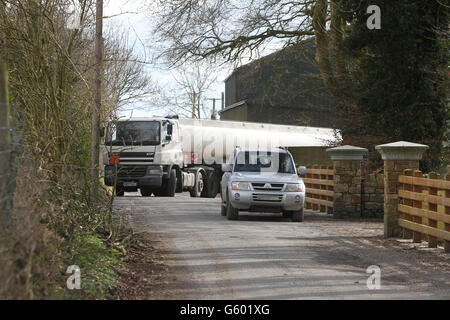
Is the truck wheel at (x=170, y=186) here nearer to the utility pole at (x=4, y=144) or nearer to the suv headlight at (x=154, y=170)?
the suv headlight at (x=154, y=170)

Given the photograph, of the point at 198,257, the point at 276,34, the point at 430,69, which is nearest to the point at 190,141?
the point at 276,34

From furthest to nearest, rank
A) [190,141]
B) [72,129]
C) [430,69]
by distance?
[190,141] < [430,69] < [72,129]

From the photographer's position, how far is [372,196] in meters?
18.5

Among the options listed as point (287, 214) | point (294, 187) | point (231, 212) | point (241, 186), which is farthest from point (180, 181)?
point (294, 187)

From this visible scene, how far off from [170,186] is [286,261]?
1625 cm

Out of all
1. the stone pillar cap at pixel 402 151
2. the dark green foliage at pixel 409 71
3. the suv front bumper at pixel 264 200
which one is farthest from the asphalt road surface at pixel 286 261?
the dark green foliage at pixel 409 71

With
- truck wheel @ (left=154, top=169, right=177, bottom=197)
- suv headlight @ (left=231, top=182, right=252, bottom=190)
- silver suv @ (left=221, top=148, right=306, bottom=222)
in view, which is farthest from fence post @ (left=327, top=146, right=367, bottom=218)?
truck wheel @ (left=154, top=169, right=177, bottom=197)

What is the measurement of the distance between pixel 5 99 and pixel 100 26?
46.1 feet

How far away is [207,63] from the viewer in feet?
92.7

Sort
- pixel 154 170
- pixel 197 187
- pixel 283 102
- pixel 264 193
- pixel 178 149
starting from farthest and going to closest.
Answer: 1. pixel 283 102
2. pixel 197 187
3. pixel 178 149
4. pixel 154 170
5. pixel 264 193

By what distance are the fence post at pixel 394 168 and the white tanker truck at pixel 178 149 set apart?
7.83 metres

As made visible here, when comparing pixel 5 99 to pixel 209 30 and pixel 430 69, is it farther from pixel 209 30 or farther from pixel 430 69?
pixel 209 30

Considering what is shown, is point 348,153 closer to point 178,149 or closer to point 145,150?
point 145,150

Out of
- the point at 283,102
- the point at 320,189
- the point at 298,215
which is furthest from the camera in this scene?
the point at 283,102
